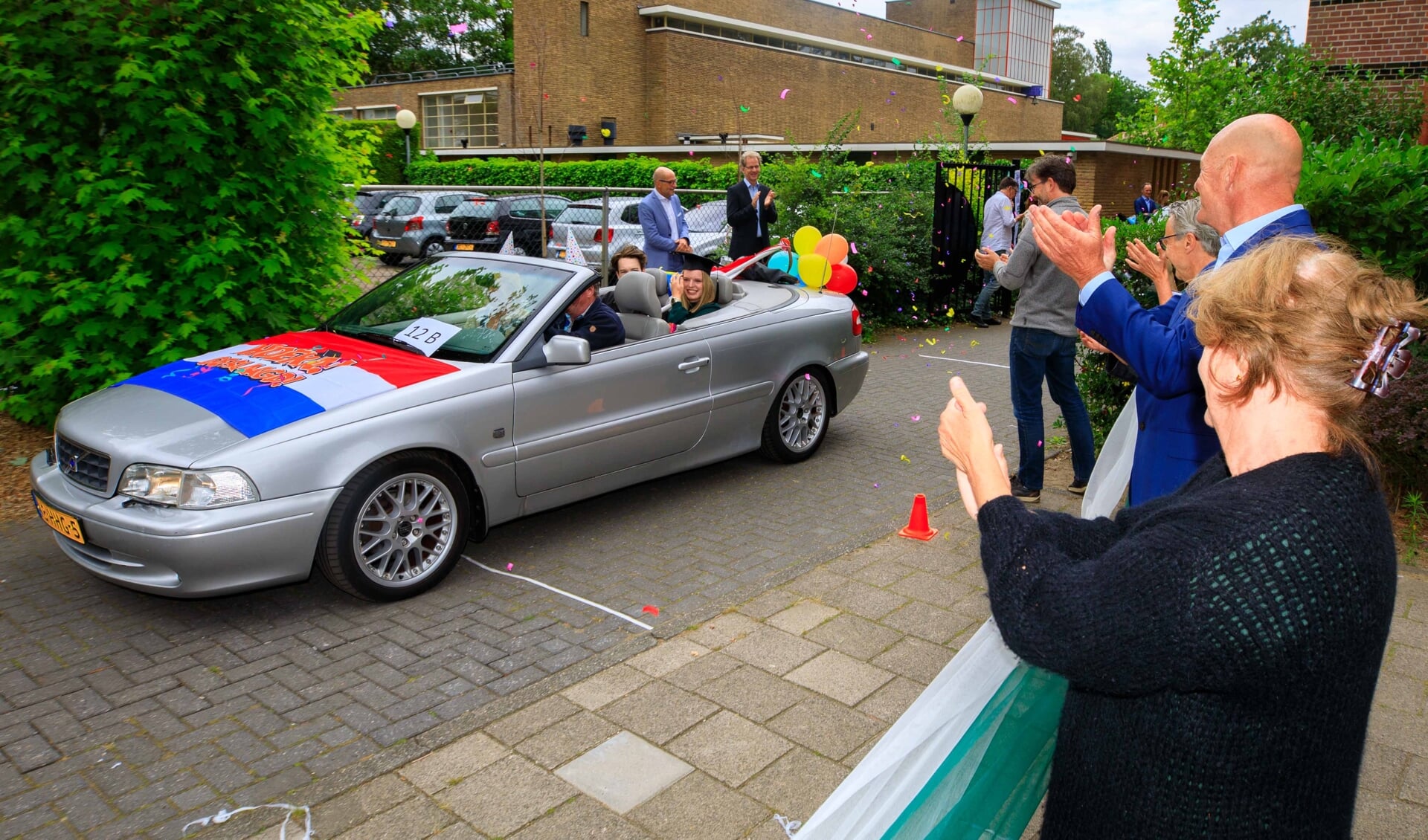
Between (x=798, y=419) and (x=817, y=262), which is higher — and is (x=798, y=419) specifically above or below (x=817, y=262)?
below

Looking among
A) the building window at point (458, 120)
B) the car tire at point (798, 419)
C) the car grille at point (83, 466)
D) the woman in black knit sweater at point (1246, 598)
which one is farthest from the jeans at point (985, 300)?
the building window at point (458, 120)

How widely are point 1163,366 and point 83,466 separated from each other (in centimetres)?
469

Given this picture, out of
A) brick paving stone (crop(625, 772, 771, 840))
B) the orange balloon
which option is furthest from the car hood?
the orange balloon

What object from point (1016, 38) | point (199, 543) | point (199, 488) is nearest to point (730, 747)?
point (199, 543)

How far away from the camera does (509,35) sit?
211 feet

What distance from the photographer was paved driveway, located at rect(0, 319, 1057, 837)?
11.7 ft

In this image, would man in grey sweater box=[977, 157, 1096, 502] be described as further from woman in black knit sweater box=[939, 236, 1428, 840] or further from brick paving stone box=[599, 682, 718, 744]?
woman in black knit sweater box=[939, 236, 1428, 840]

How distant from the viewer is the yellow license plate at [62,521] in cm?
465

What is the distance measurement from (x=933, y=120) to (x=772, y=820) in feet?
192

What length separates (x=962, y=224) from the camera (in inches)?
557

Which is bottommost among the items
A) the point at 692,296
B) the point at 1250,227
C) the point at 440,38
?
the point at 692,296

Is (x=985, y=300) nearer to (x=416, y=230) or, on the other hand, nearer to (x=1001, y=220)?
(x=1001, y=220)

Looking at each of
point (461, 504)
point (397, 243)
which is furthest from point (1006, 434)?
point (397, 243)

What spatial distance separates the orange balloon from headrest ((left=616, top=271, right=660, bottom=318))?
3216 mm
